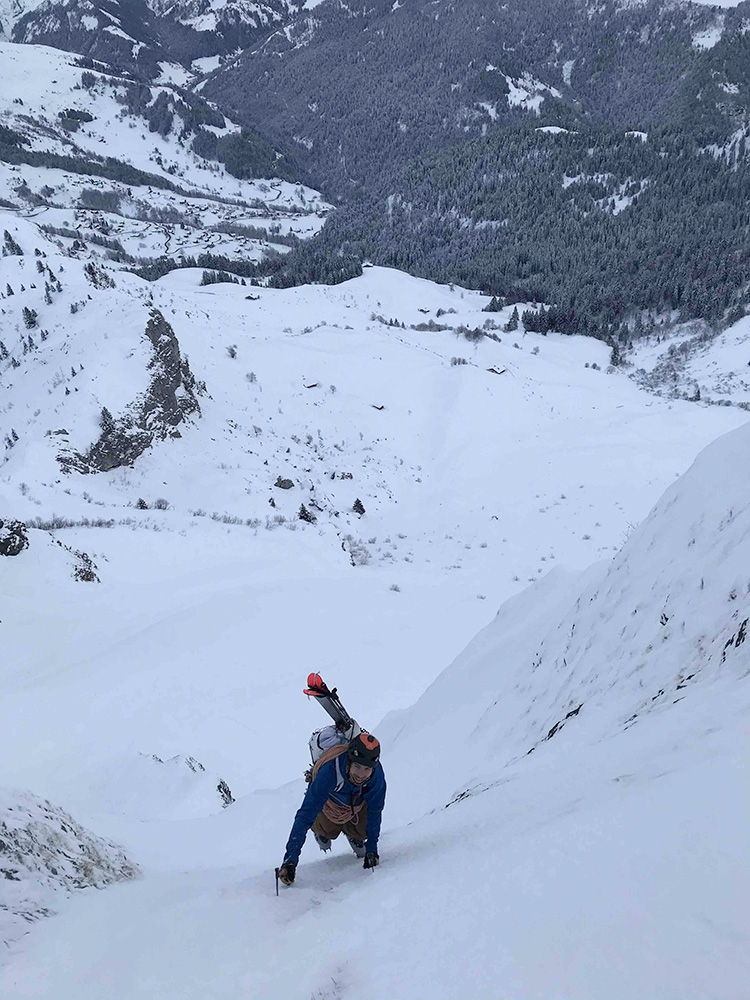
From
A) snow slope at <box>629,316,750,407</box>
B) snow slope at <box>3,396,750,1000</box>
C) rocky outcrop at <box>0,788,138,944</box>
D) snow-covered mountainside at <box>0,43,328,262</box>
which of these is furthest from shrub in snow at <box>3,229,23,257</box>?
rocky outcrop at <box>0,788,138,944</box>

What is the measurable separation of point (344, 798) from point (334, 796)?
0.06m

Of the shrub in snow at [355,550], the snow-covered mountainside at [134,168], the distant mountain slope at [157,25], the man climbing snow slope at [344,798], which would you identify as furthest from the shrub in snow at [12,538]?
the distant mountain slope at [157,25]

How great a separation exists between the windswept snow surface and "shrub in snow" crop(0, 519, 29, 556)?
304mm

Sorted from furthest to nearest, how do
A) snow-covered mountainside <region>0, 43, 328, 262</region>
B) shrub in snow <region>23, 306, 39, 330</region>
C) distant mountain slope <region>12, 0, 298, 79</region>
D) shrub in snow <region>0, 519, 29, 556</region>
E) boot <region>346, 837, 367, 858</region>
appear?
distant mountain slope <region>12, 0, 298, 79</region>
snow-covered mountainside <region>0, 43, 328, 262</region>
shrub in snow <region>23, 306, 39, 330</region>
shrub in snow <region>0, 519, 29, 556</region>
boot <region>346, 837, 367, 858</region>

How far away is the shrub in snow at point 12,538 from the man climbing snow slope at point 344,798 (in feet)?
31.5

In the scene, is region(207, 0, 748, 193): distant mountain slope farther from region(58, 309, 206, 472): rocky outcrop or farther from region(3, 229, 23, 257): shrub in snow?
region(58, 309, 206, 472): rocky outcrop

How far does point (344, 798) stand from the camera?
11.4ft

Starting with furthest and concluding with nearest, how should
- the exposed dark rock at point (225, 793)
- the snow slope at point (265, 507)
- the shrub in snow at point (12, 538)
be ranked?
1. the shrub in snow at point (12, 538)
2. the snow slope at point (265, 507)
3. the exposed dark rock at point (225, 793)

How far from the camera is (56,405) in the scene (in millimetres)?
19859

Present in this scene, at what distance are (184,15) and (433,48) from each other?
338ft

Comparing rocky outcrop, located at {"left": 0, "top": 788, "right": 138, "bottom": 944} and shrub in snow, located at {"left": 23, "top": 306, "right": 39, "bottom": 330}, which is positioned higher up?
shrub in snow, located at {"left": 23, "top": 306, "right": 39, "bottom": 330}

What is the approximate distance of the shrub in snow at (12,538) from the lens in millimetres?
10531

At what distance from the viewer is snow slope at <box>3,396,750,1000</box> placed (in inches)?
69.9

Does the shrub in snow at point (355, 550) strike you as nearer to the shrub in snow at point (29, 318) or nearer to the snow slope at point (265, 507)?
the snow slope at point (265, 507)
